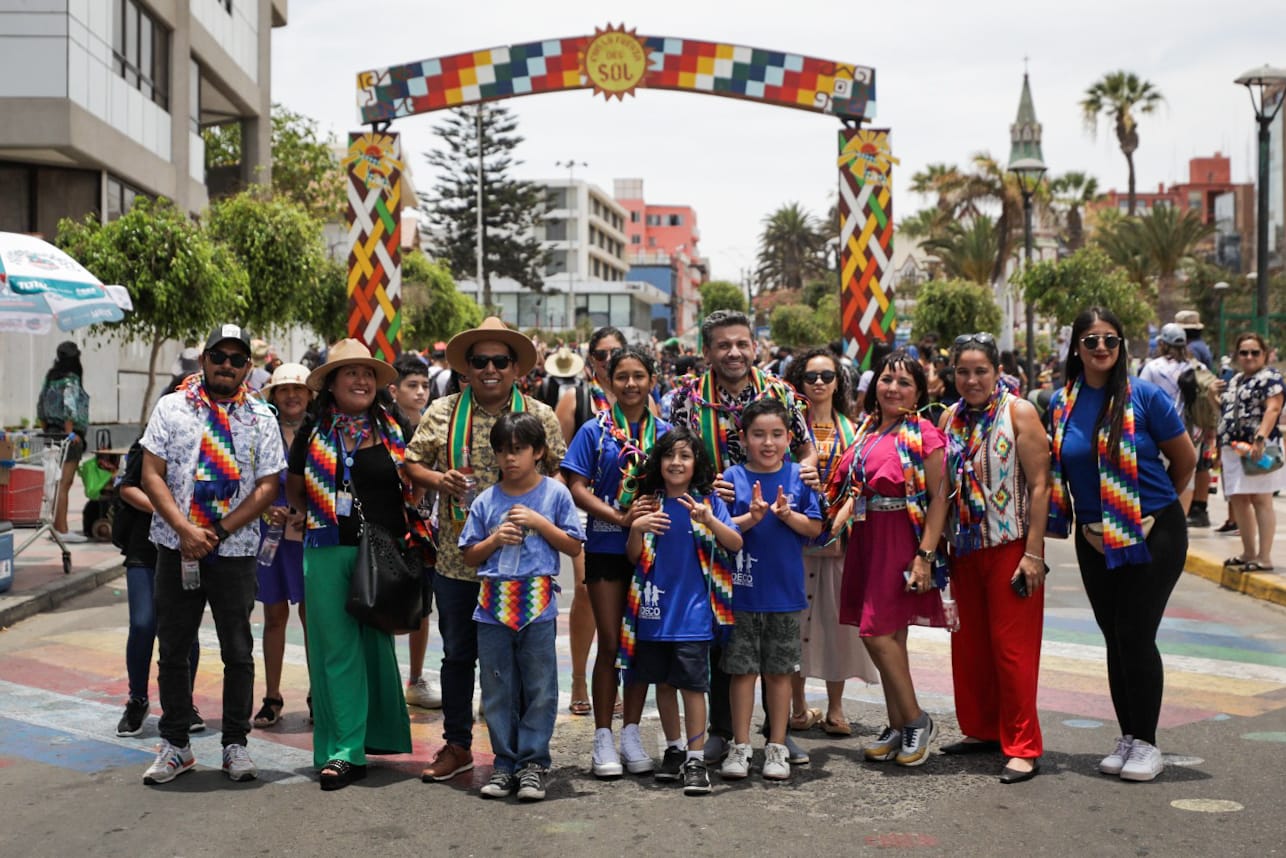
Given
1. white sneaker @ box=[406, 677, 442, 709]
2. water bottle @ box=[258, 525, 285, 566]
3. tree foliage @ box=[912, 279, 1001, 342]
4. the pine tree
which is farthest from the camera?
the pine tree

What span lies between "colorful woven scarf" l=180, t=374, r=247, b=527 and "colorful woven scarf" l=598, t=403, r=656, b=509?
1.58 m

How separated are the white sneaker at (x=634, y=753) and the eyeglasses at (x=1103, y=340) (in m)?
2.54

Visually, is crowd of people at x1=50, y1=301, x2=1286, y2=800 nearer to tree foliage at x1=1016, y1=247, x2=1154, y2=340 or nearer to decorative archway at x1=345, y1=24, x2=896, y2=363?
decorative archway at x1=345, y1=24, x2=896, y2=363

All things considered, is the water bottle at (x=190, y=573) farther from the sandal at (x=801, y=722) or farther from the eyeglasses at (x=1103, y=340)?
the eyeglasses at (x=1103, y=340)

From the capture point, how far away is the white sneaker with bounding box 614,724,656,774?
5.99 m

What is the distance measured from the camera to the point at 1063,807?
546 centimetres

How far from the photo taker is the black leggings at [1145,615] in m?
5.91

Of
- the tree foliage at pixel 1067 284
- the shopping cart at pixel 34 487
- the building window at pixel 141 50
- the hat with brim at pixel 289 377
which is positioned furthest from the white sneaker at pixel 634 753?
the tree foliage at pixel 1067 284

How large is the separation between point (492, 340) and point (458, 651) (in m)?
1.35

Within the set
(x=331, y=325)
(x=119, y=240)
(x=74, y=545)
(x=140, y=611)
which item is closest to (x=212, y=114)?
(x=331, y=325)

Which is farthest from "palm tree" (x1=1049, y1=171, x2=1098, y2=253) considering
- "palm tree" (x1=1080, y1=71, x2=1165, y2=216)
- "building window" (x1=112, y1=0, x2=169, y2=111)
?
"building window" (x1=112, y1=0, x2=169, y2=111)

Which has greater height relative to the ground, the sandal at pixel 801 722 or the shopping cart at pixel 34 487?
the shopping cart at pixel 34 487

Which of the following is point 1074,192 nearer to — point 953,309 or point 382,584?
point 953,309

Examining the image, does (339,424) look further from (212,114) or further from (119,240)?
(212,114)
